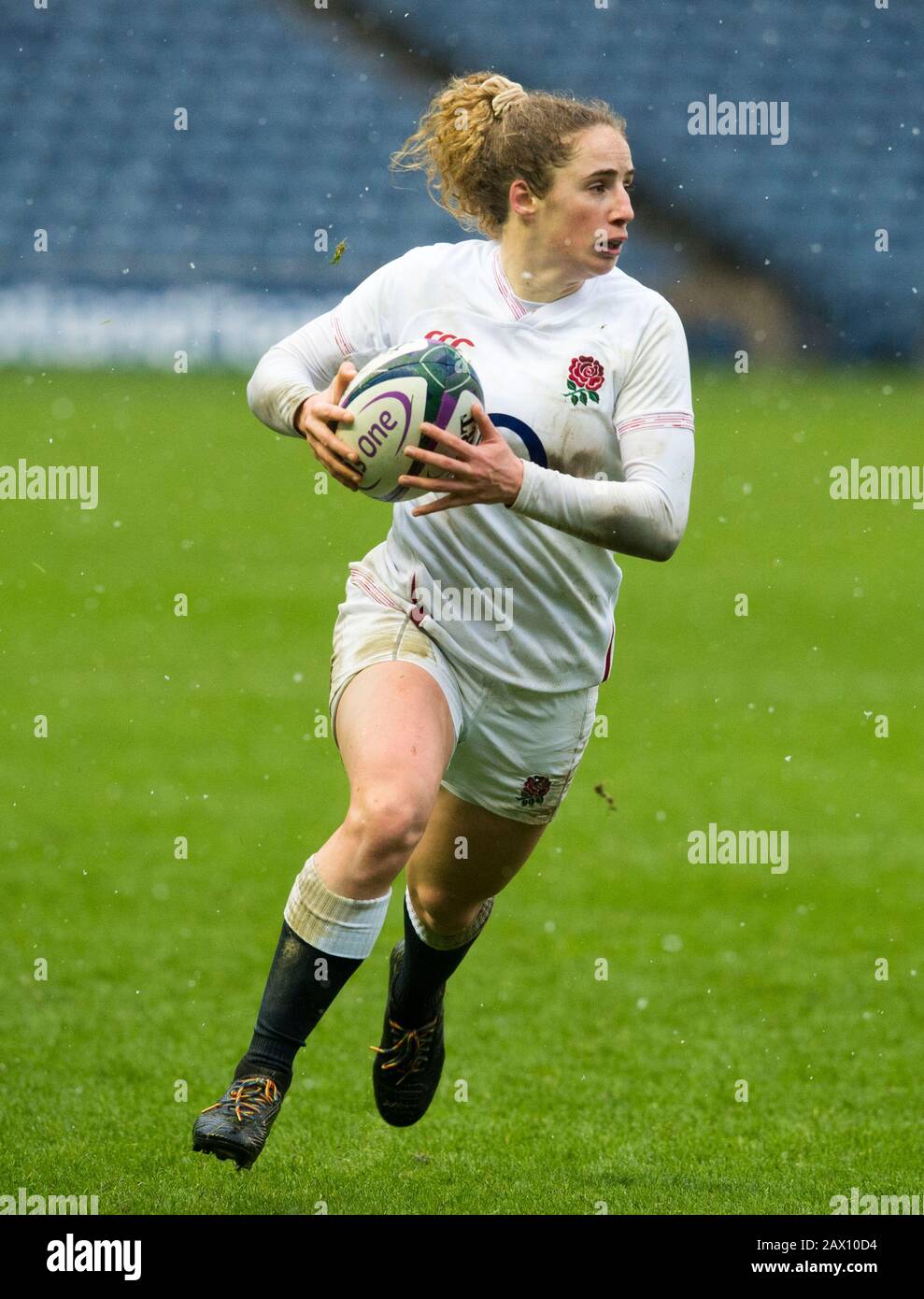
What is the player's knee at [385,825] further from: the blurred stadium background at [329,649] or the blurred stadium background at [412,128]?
the blurred stadium background at [412,128]

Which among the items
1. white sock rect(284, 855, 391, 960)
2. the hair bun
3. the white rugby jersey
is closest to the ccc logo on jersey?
the white rugby jersey

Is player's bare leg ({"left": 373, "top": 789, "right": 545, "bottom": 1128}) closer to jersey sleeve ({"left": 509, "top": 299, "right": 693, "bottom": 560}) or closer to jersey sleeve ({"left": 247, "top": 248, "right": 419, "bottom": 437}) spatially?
jersey sleeve ({"left": 509, "top": 299, "right": 693, "bottom": 560})

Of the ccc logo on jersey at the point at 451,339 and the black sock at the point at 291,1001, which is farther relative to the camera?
the ccc logo on jersey at the point at 451,339

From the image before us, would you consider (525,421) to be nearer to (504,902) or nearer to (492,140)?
(492,140)

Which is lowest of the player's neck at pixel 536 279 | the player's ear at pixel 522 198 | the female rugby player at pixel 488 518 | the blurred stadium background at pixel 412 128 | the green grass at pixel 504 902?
the green grass at pixel 504 902

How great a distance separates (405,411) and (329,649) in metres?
9.00

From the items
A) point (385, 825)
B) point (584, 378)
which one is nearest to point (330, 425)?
point (584, 378)

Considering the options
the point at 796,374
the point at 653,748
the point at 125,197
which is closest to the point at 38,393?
the point at 125,197

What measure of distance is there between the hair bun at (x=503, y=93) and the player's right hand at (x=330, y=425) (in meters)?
0.78

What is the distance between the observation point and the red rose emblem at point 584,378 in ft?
13.5

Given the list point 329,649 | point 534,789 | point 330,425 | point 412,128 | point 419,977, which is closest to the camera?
point 330,425

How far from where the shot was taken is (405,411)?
3.87m

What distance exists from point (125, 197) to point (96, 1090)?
80.7 feet

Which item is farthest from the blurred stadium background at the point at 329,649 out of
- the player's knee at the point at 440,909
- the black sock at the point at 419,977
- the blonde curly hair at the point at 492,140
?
the blonde curly hair at the point at 492,140
